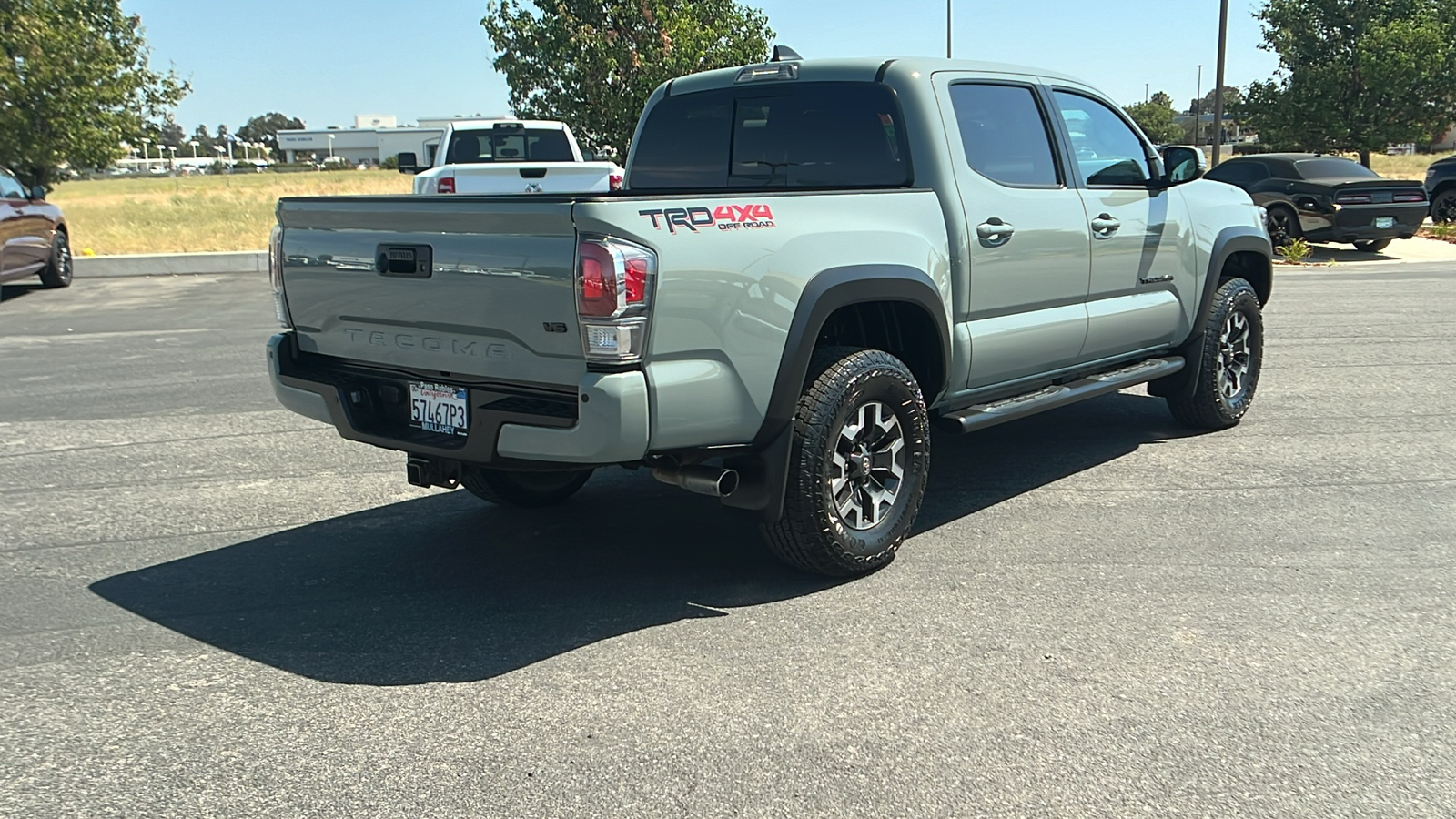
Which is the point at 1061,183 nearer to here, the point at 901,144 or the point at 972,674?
the point at 901,144

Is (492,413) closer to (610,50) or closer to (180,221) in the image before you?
(610,50)

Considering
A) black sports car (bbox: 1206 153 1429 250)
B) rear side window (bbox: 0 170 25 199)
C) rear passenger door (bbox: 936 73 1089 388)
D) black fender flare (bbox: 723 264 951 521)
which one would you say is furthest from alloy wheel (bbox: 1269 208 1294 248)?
rear side window (bbox: 0 170 25 199)

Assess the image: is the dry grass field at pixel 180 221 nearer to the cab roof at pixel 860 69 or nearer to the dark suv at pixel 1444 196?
the cab roof at pixel 860 69

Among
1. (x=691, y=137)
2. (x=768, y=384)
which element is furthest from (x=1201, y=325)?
(x=768, y=384)

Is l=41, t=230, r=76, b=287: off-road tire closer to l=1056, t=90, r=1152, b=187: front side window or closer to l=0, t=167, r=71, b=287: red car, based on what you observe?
l=0, t=167, r=71, b=287: red car

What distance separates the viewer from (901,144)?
202 inches

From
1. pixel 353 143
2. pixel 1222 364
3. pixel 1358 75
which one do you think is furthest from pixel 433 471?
pixel 353 143

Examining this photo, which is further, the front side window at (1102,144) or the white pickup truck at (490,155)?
the white pickup truck at (490,155)

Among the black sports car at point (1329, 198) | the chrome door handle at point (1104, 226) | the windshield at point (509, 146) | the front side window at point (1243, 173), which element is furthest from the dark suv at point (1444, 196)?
the chrome door handle at point (1104, 226)

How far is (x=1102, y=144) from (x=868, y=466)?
2.58 m

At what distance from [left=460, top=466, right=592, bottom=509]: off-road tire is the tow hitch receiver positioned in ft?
2.69

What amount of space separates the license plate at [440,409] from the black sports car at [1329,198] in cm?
1548

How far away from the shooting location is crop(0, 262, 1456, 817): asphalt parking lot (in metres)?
3.20

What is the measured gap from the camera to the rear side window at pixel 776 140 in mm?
5227
